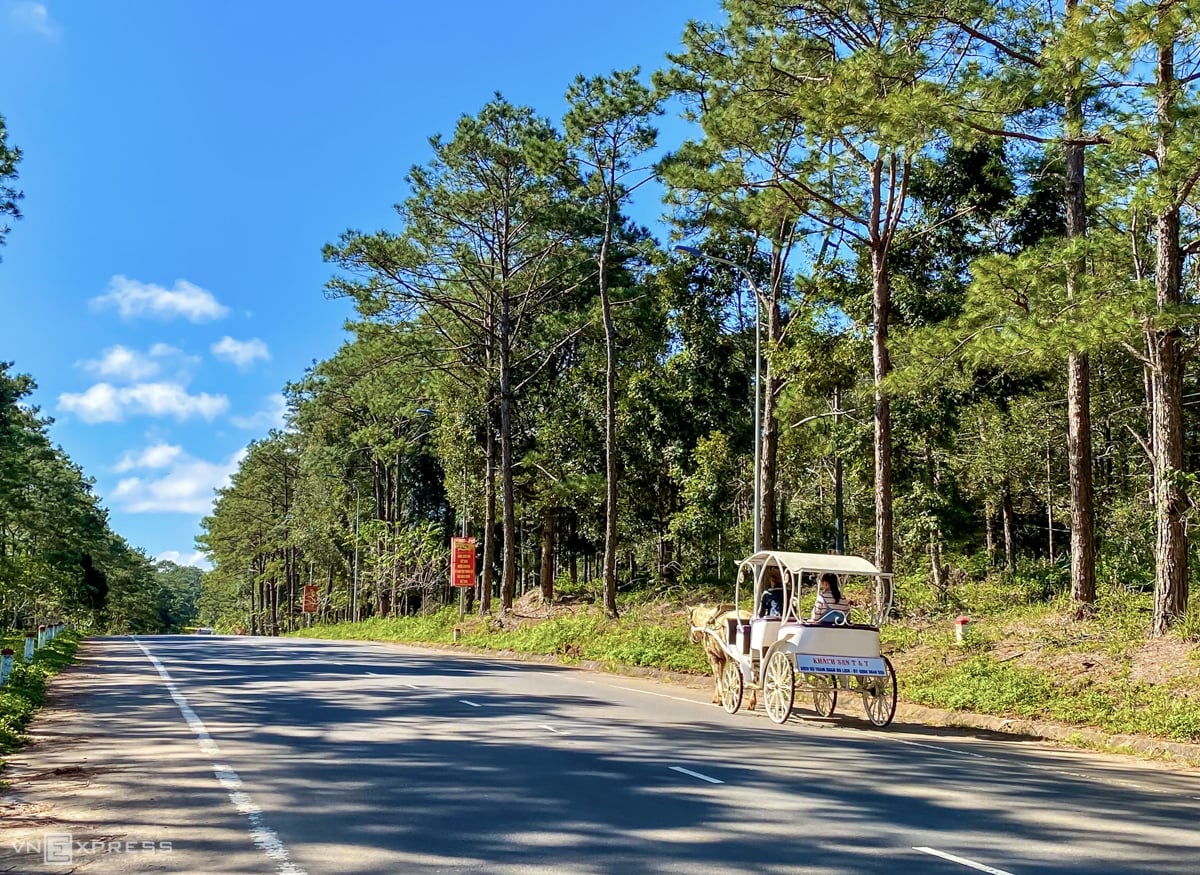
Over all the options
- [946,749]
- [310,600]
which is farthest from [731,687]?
[310,600]

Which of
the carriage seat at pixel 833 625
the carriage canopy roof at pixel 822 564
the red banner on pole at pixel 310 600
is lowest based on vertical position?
the red banner on pole at pixel 310 600

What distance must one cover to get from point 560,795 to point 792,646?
6.14 m

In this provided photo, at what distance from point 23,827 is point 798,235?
83.0 feet

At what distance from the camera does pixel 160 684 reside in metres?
20.5

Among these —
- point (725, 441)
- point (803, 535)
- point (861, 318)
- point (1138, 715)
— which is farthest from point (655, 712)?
point (803, 535)

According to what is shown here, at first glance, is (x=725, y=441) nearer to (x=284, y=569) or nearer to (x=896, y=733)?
(x=896, y=733)

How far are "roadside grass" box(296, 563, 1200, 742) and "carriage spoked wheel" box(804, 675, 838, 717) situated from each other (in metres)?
1.87

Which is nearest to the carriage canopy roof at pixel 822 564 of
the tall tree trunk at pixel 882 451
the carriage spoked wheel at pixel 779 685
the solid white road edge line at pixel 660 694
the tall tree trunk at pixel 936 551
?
the carriage spoked wheel at pixel 779 685

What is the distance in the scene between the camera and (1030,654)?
1697 centimetres

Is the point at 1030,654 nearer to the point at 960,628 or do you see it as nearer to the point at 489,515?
the point at 960,628

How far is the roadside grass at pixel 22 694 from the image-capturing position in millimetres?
12538

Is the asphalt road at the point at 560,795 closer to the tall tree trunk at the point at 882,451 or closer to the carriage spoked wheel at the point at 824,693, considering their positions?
the carriage spoked wheel at the point at 824,693

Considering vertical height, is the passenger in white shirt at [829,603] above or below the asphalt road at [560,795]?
above

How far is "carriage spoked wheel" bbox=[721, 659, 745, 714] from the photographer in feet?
53.6
